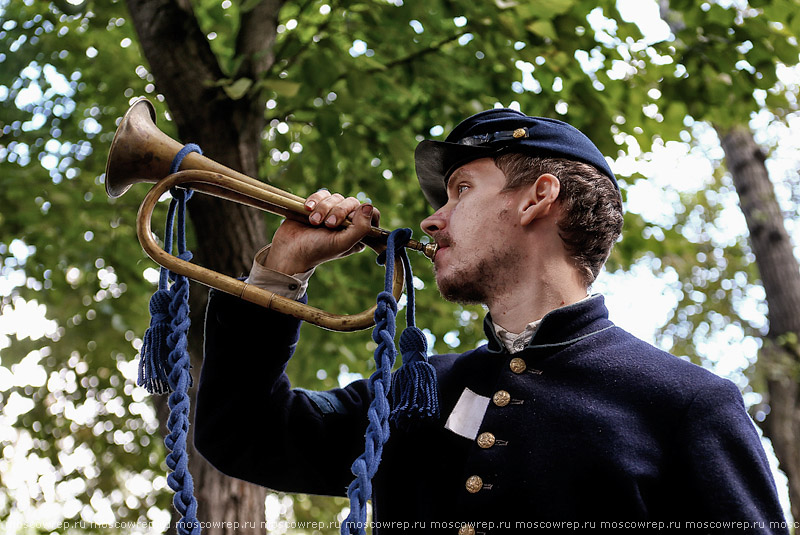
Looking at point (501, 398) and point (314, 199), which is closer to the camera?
point (501, 398)

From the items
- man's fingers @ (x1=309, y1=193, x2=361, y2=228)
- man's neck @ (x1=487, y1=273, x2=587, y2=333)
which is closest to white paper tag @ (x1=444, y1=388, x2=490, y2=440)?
man's neck @ (x1=487, y1=273, x2=587, y2=333)

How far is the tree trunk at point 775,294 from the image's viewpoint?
7.65 m

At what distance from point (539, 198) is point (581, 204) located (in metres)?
0.14

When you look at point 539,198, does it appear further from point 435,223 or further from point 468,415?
point 468,415

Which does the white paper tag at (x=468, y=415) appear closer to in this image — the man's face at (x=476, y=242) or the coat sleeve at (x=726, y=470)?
the man's face at (x=476, y=242)

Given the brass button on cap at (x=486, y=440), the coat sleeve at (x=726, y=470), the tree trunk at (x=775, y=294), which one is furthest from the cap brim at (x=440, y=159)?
the tree trunk at (x=775, y=294)

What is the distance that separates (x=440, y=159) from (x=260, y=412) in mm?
987

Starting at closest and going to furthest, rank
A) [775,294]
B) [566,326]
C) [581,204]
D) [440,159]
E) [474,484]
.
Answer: [474,484], [566,326], [581,204], [440,159], [775,294]

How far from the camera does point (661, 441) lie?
1.96 m

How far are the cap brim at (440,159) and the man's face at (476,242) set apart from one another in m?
0.14

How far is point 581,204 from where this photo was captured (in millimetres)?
2459

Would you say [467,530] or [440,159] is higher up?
[440,159]

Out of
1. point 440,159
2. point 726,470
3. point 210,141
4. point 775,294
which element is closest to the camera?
point 726,470

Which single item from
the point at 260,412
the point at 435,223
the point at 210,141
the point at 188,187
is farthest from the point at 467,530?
the point at 210,141
